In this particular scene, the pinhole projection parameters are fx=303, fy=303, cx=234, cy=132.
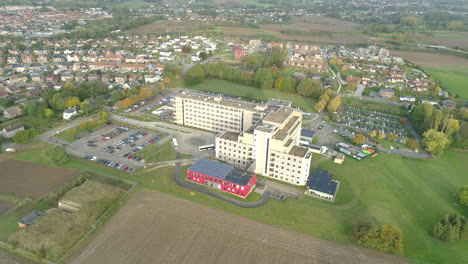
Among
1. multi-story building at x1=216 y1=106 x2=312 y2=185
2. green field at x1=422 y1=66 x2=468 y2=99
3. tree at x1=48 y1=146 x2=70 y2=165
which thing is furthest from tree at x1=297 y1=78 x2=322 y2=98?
tree at x1=48 y1=146 x2=70 y2=165

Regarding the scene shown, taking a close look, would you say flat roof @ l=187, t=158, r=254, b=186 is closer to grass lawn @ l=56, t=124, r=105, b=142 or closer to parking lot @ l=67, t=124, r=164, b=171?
parking lot @ l=67, t=124, r=164, b=171

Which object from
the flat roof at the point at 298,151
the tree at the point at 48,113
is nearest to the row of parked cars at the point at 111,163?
the tree at the point at 48,113

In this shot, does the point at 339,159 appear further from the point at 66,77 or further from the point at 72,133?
the point at 66,77

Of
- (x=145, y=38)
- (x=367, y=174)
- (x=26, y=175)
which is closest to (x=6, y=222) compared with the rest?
(x=26, y=175)

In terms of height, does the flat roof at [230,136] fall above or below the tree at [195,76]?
above

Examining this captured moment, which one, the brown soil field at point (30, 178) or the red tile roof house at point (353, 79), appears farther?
the red tile roof house at point (353, 79)

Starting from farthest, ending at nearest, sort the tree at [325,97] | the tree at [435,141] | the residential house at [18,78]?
the residential house at [18,78]
the tree at [325,97]
the tree at [435,141]

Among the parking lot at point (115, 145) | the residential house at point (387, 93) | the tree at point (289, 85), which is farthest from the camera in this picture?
the tree at point (289, 85)

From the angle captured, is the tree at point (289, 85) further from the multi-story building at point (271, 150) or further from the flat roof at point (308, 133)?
the multi-story building at point (271, 150)
